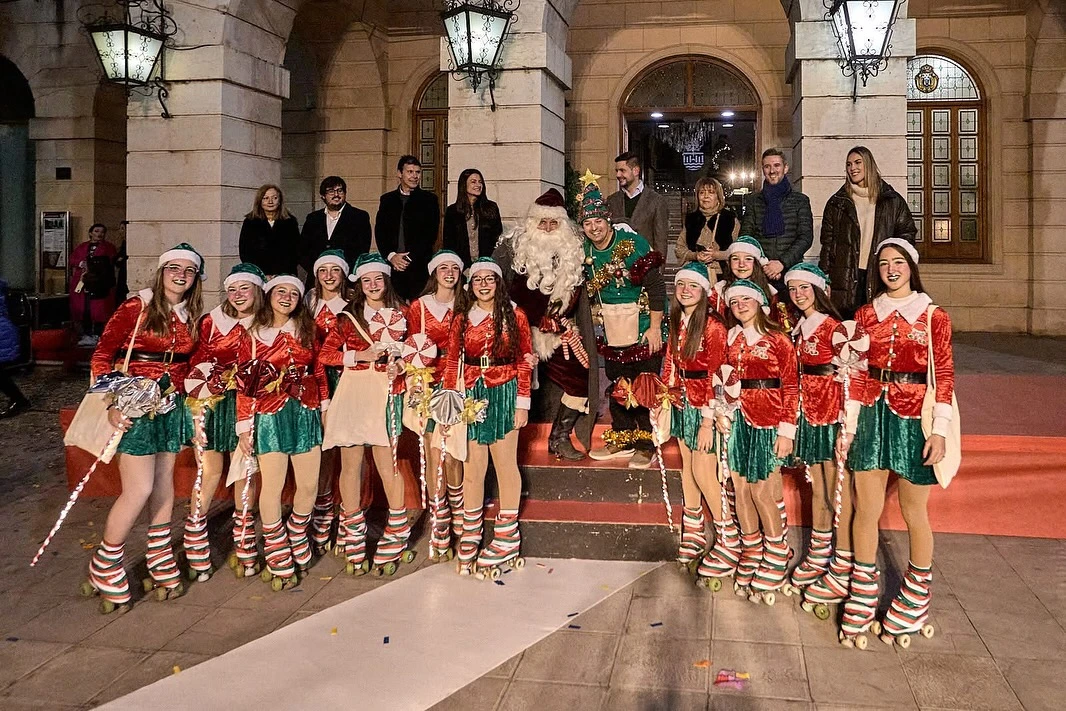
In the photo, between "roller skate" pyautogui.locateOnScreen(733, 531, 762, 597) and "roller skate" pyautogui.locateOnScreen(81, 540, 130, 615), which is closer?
"roller skate" pyautogui.locateOnScreen(81, 540, 130, 615)

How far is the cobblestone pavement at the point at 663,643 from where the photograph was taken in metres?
3.31

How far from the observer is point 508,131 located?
7.55 metres

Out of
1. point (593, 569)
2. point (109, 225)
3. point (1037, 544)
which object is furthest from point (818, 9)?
point (109, 225)

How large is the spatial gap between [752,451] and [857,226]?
7.08 feet

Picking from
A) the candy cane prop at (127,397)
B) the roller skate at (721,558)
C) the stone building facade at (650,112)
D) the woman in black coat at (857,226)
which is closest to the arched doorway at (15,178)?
the stone building facade at (650,112)

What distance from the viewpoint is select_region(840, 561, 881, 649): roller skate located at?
148 inches

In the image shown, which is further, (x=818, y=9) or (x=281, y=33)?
(x=281, y=33)

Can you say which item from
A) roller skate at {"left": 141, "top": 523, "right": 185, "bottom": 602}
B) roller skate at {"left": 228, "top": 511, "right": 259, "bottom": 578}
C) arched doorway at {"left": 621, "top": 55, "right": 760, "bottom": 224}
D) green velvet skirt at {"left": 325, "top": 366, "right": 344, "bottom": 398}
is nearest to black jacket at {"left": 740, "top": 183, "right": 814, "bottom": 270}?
green velvet skirt at {"left": 325, "top": 366, "right": 344, "bottom": 398}

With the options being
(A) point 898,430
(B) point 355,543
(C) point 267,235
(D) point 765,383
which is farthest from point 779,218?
(C) point 267,235

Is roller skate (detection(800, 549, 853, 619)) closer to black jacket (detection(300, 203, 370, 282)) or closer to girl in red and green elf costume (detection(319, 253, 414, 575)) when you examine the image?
girl in red and green elf costume (detection(319, 253, 414, 575))

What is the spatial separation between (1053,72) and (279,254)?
420 inches

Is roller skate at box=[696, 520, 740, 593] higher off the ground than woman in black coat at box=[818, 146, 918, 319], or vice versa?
woman in black coat at box=[818, 146, 918, 319]

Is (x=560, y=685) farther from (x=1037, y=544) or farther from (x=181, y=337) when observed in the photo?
(x=1037, y=544)

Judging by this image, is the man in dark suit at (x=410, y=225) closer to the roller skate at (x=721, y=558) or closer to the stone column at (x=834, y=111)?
the roller skate at (x=721, y=558)
